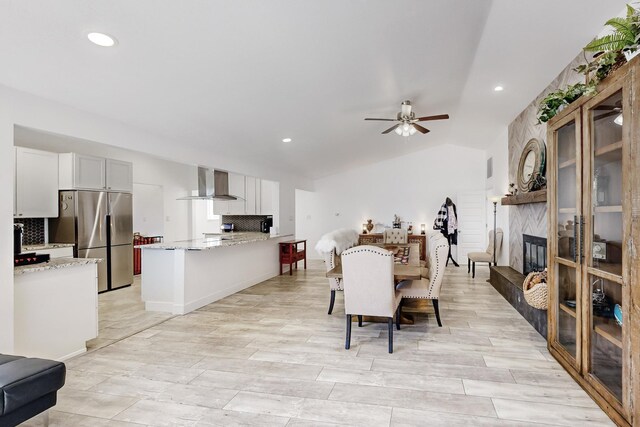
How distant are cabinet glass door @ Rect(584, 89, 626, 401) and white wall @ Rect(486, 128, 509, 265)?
430 centimetres

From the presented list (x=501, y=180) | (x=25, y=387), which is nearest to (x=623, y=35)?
(x=25, y=387)

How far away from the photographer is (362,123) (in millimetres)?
5496

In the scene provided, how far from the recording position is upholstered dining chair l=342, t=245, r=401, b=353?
3.23 metres

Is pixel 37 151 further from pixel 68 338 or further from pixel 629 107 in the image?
pixel 629 107

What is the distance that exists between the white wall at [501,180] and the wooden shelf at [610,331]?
4.30 m

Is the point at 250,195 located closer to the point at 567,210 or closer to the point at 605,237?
the point at 567,210

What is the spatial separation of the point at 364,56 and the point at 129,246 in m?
5.09

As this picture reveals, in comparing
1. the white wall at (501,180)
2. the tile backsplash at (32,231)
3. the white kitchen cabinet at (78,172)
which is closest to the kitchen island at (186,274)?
the white kitchen cabinet at (78,172)

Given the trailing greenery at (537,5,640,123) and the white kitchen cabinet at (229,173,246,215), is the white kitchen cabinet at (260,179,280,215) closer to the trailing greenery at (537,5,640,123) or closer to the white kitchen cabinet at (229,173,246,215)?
the white kitchen cabinet at (229,173,246,215)

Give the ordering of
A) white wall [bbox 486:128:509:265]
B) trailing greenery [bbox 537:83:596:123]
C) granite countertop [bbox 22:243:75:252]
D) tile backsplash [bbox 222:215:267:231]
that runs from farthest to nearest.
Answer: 1. tile backsplash [bbox 222:215:267:231]
2. white wall [bbox 486:128:509:265]
3. granite countertop [bbox 22:243:75:252]
4. trailing greenery [bbox 537:83:596:123]

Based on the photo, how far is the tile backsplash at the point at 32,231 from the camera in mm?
5203

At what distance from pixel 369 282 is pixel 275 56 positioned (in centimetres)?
211

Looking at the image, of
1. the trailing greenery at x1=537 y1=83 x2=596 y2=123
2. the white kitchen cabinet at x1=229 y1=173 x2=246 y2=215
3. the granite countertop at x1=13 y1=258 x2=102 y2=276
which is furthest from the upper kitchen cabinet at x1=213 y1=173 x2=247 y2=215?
the trailing greenery at x1=537 y1=83 x2=596 y2=123

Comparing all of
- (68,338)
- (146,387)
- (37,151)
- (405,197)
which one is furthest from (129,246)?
(405,197)
